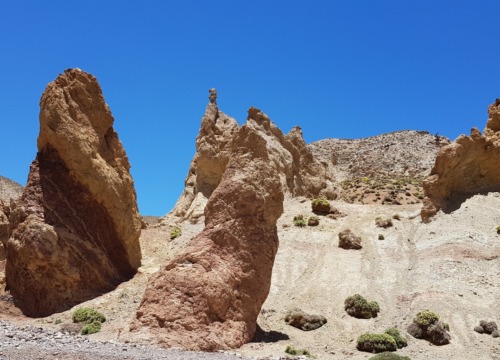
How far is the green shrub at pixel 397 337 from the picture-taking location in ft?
75.2

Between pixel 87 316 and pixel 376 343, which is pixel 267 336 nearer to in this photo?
pixel 376 343

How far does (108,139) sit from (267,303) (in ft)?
41.5

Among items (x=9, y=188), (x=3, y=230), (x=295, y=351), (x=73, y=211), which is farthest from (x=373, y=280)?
(x=9, y=188)

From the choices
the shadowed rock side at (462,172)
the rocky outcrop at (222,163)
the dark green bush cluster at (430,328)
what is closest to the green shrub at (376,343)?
the dark green bush cluster at (430,328)

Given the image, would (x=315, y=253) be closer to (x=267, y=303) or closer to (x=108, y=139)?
(x=267, y=303)

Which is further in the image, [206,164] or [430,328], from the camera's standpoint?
[206,164]

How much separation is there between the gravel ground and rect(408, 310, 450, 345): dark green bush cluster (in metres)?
9.44

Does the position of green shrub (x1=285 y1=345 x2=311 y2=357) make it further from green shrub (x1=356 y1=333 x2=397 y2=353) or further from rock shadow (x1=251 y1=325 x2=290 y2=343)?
green shrub (x1=356 y1=333 x2=397 y2=353)

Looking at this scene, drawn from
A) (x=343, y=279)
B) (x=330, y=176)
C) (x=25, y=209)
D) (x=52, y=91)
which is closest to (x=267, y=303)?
(x=343, y=279)

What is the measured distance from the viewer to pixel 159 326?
19.0 m

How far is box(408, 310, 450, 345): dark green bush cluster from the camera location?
23.3 meters

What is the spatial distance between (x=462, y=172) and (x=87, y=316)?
28.2 metres

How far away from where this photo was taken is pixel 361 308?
26.8 m

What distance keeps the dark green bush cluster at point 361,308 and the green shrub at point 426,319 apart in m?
2.54
